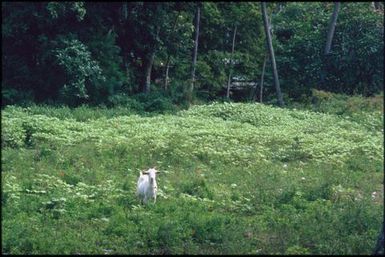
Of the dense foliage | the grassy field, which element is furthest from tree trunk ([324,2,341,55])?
the grassy field

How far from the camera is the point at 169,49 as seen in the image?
3409cm

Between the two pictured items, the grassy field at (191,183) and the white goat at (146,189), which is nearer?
the grassy field at (191,183)

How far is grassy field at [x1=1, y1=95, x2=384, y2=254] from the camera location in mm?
10875

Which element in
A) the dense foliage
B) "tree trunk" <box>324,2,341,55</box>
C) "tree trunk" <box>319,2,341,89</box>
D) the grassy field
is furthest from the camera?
"tree trunk" <box>319,2,341,89</box>

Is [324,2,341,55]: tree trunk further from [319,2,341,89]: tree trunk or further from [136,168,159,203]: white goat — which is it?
[136,168,159,203]: white goat

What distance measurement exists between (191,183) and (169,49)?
19733 millimetres

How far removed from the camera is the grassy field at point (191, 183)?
10875 millimetres

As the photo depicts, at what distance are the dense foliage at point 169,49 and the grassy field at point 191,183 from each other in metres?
4.78

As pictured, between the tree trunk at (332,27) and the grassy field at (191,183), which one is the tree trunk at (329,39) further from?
the grassy field at (191,183)

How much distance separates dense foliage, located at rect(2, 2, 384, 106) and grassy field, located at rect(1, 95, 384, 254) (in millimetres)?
4781

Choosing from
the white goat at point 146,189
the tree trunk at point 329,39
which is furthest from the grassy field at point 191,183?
the tree trunk at point 329,39

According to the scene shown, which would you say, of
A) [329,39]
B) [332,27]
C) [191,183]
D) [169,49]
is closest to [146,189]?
[191,183]

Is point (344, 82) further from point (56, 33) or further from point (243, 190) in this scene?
point (243, 190)

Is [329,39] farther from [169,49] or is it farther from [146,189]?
[146,189]
